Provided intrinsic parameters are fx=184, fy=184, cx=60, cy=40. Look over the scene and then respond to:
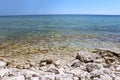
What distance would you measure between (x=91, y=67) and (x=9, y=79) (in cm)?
263

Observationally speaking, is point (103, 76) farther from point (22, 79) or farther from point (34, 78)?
point (22, 79)

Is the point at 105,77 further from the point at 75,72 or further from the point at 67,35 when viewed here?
the point at 67,35

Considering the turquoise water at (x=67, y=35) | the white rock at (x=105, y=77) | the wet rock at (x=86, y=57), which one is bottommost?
the turquoise water at (x=67, y=35)

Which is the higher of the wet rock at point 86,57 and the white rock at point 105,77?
the white rock at point 105,77

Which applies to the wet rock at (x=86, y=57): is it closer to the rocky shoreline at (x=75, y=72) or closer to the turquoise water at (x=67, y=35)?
the rocky shoreline at (x=75, y=72)

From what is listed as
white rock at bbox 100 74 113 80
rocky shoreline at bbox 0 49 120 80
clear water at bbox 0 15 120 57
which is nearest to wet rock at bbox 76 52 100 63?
rocky shoreline at bbox 0 49 120 80

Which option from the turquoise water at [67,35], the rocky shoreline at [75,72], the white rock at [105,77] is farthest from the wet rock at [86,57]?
the turquoise water at [67,35]

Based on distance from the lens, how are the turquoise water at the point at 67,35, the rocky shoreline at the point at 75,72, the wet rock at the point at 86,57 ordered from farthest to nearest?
the turquoise water at the point at 67,35 < the wet rock at the point at 86,57 < the rocky shoreline at the point at 75,72

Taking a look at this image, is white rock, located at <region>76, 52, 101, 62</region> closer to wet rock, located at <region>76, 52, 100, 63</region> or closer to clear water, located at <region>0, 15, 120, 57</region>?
wet rock, located at <region>76, 52, 100, 63</region>

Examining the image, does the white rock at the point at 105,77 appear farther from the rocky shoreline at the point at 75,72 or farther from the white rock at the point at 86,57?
the white rock at the point at 86,57

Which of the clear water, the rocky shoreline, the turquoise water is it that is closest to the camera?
the rocky shoreline

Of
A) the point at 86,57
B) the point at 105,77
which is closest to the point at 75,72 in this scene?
the point at 105,77

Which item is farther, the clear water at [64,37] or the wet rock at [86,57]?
the clear water at [64,37]

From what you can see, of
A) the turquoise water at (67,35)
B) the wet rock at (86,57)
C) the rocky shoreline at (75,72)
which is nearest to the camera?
the rocky shoreline at (75,72)
